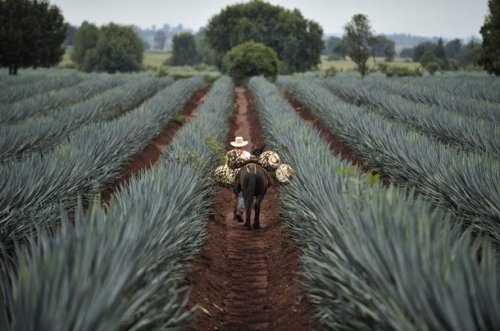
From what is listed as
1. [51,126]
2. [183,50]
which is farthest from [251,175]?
[183,50]

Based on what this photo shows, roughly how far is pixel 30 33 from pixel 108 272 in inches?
1520

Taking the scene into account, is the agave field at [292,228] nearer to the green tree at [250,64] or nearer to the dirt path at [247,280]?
the dirt path at [247,280]

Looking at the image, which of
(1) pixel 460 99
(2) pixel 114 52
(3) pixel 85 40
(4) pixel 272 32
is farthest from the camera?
(3) pixel 85 40

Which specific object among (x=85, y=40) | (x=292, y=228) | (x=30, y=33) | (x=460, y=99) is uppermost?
(x=85, y=40)

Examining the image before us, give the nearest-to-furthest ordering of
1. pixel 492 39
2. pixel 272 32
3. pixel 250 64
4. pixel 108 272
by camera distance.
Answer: pixel 108 272 → pixel 492 39 → pixel 250 64 → pixel 272 32

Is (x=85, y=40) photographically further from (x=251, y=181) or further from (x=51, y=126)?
(x=251, y=181)

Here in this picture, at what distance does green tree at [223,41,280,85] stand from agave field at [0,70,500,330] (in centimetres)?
3606

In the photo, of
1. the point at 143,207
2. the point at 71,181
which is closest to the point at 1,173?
the point at 71,181

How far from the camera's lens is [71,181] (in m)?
7.99

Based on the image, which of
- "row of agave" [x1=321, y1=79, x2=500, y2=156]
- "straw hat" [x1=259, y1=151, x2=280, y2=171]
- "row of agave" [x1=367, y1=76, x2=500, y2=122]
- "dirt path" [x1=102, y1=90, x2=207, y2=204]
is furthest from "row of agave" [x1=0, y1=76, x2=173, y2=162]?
"row of agave" [x1=367, y1=76, x2=500, y2=122]

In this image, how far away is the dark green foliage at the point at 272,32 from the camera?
6825 centimetres

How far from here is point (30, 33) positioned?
37.8m

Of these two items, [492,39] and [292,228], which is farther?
[492,39]

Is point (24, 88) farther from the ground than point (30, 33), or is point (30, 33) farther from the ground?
point (30, 33)
